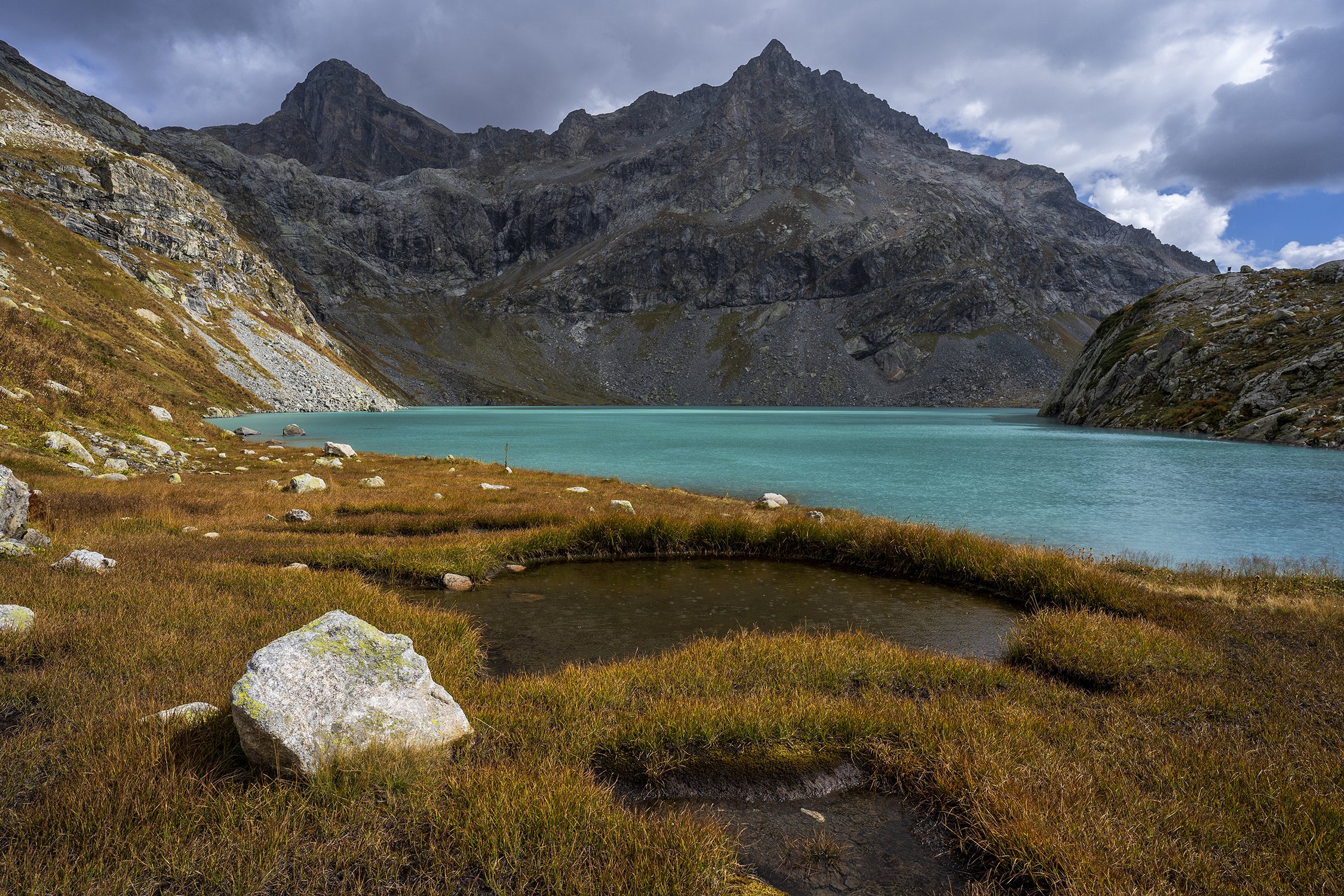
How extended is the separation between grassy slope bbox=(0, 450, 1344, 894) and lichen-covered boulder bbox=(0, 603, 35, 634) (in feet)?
0.61

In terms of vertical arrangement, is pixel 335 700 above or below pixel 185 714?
above

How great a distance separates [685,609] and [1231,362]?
9421cm

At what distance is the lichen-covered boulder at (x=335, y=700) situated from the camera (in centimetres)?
529

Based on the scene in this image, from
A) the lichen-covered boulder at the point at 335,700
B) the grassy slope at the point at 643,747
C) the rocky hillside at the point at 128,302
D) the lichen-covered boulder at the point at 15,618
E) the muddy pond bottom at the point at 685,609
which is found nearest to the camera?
the grassy slope at the point at 643,747

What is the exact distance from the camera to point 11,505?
11953 mm

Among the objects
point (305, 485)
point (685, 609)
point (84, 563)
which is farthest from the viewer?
point (305, 485)

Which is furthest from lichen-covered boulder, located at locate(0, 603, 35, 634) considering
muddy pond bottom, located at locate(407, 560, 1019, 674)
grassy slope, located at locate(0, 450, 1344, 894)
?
muddy pond bottom, located at locate(407, 560, 1019, 674)

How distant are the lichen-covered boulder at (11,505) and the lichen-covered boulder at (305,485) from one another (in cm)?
1437

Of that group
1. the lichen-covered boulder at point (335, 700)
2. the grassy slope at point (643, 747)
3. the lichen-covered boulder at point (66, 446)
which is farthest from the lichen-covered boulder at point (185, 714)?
the lichen-covered boulder at point (66, 446)

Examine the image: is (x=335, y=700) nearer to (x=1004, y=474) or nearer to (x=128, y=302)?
(x=1004, y=474)

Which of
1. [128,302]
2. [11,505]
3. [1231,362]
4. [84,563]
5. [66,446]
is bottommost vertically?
[66,446]

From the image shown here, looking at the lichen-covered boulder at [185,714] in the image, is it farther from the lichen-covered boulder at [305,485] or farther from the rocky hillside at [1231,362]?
the rocky hillside at [1231,362]

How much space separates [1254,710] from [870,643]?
5.29m

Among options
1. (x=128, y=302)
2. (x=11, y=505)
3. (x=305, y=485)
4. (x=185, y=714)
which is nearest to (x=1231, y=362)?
(x=305, y=485)
